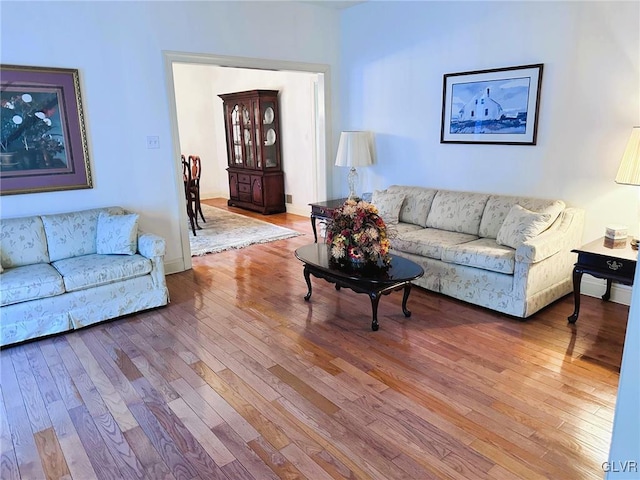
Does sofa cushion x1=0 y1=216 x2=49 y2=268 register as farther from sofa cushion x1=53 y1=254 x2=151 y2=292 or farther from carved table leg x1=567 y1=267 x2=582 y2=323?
carved table leg x1=567 y1=267 x2=582 y2=323

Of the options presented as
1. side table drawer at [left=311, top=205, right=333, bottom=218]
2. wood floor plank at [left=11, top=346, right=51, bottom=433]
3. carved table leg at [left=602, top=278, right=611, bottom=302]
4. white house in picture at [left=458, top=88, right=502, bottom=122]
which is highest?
white house in picture at [left=458, top=88, right=502, bottom=122]

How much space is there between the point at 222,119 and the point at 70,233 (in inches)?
229

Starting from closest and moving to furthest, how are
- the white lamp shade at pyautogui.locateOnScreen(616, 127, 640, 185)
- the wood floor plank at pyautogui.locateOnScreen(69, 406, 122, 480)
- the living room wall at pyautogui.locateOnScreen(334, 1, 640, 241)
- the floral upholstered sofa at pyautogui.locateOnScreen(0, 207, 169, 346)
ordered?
the wood floor plank at pyautogui.locateOnScreen(69, 406, 122, 480), the white lamp shade at pyautogui.locateOnScreen(616, 127, 640, 185), the floral upholstered sofa at pyautogui.locateOnScreen(0, 207, 169, 346), the living room wall at pyautogui.locateOnScreen(334, 1, 640, 241)

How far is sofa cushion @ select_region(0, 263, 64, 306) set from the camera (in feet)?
9.91

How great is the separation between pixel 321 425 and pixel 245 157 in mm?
5989

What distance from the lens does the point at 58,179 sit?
380 centimetres

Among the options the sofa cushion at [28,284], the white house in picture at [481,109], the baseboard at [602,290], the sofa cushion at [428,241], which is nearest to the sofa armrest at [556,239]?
the baseboard at [602,290]

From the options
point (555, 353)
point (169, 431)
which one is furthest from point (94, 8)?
point (555, 353)

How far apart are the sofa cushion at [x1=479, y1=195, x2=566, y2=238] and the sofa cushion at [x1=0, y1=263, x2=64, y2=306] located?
3.52 metres

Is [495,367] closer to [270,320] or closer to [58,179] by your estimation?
[270,320]

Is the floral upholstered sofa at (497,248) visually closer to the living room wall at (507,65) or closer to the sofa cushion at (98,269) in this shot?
the living room wall at (507,65)

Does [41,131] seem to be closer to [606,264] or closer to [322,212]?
[322,212]

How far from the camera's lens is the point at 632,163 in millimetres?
3039

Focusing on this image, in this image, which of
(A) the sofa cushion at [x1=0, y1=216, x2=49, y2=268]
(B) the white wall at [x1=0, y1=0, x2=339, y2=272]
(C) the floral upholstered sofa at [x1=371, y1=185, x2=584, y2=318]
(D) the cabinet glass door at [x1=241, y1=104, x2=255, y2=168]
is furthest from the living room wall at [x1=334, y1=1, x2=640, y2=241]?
(A) the sofa cushion at [x1=0, y1=216, x2=49, y2=268]
